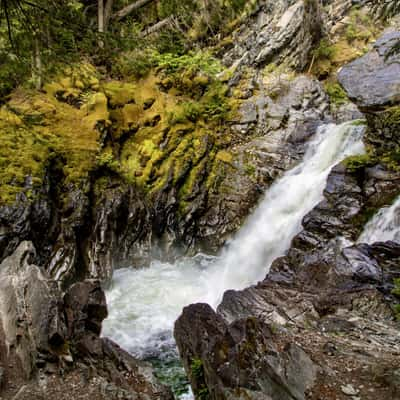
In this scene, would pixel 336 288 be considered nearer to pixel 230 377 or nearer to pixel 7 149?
pixel 230 377

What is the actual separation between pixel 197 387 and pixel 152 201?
21.7 feet

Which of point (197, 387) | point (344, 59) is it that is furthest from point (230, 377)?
point (344, 59)

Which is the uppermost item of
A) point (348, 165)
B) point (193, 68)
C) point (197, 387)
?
point (193, 68)

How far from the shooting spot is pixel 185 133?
40.0 feet

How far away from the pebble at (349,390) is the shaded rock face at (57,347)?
2.22 m

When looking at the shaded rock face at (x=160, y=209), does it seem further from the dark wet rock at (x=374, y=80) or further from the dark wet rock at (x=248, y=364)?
the dark wet rock at (x=248, y=364)

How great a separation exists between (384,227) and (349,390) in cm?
525

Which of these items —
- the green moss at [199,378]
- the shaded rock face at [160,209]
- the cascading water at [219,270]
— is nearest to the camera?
the green moss at [199,378]

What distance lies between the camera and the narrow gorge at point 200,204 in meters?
4.55

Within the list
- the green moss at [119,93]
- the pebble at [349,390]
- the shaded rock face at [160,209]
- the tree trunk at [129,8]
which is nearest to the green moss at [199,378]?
the pebble at [349,390]

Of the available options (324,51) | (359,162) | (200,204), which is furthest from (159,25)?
(359,162)

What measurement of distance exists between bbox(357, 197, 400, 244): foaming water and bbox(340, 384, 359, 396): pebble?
186 inches

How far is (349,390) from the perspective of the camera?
3943 mm

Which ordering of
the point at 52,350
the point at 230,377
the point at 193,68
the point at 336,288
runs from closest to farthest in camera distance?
the point at 230,377 → the point at 52,350 → the point at 336,288 → the point at 193,68
